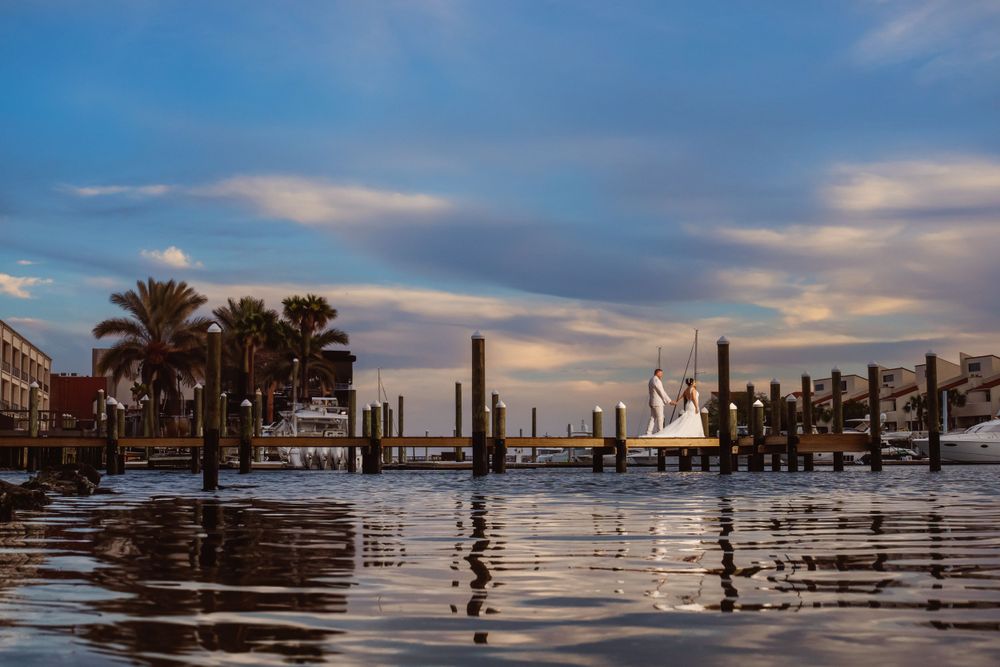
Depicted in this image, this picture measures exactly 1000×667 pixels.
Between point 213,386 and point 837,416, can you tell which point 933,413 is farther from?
point 213,386

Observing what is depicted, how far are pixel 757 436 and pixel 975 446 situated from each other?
29538mm

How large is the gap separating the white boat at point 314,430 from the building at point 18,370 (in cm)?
1926

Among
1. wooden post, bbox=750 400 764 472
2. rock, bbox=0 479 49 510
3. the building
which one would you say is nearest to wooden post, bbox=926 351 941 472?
wooden post, bbox=750 400 764 472

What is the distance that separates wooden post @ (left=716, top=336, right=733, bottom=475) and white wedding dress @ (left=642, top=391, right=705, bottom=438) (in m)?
2.49

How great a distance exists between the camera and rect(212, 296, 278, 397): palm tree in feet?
234

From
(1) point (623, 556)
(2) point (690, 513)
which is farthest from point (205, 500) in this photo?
(1) point (623, 556)

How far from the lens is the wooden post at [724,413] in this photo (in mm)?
32344

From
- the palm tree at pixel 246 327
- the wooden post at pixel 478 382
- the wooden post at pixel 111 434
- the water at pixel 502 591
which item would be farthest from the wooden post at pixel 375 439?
the palm tree at pixel 246 327

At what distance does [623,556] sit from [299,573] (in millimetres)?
2558

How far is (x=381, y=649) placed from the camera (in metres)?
4.80

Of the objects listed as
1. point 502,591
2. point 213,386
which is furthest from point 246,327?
point 502,591

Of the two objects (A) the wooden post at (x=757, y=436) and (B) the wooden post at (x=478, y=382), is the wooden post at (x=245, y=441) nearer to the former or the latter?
(B) the wooden post at (x=478, y=382)

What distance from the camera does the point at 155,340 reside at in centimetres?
6291

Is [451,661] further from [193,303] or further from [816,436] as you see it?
[193,303]
